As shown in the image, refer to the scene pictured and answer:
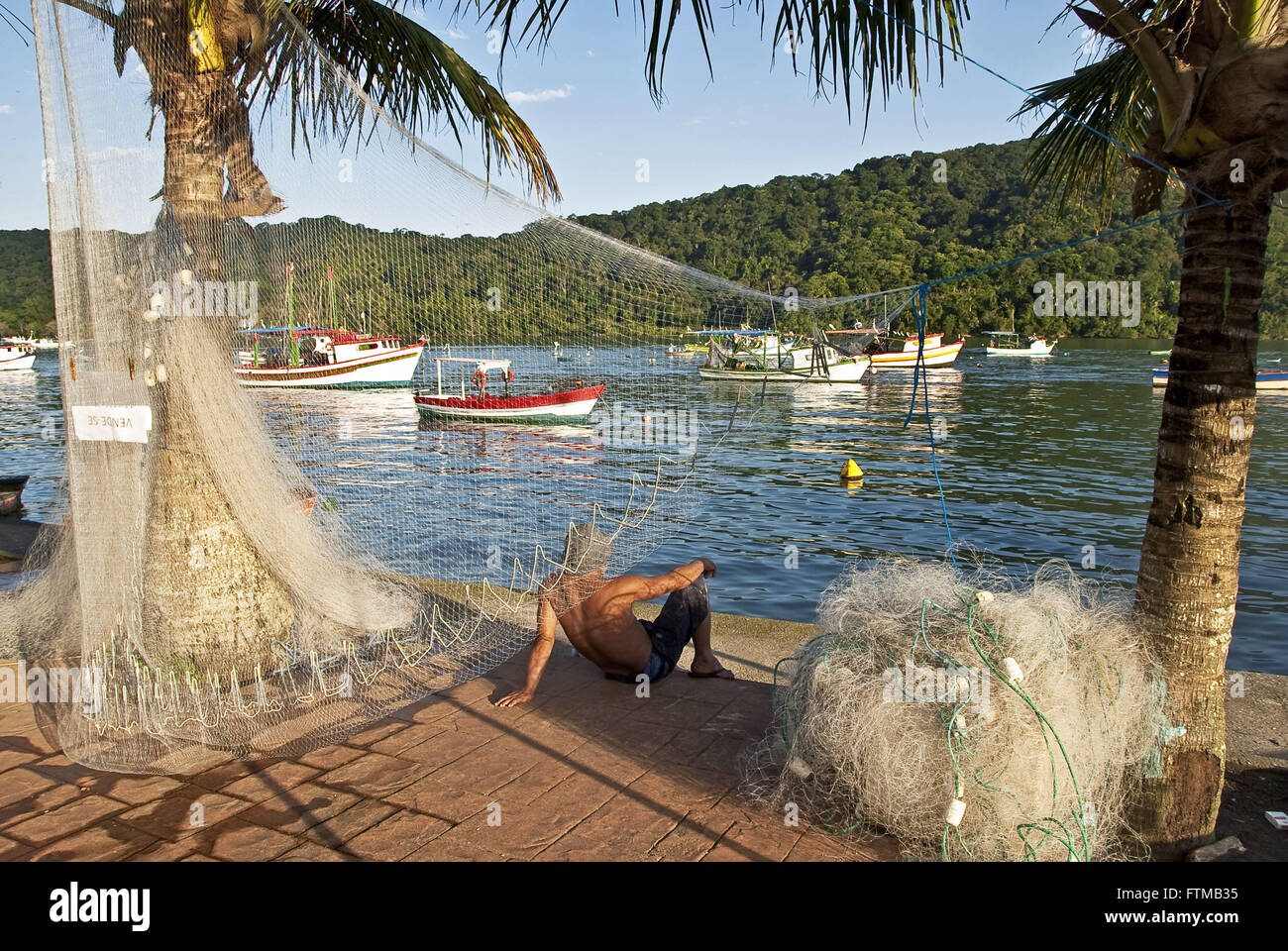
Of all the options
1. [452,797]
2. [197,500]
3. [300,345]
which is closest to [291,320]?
[300,345]

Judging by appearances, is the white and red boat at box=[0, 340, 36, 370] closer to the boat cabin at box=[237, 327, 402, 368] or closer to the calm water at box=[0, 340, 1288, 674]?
the calm water at box=[0, 340, 1288, 674]

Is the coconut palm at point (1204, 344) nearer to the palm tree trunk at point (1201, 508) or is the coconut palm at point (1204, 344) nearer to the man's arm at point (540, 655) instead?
the palm tree trunk at point (1201, 508)

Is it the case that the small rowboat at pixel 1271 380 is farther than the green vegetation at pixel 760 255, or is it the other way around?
the small rowboat at pixel 1271 380

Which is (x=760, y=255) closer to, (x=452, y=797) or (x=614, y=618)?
(x=614, y=618)

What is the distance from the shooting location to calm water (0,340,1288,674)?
17.8ft

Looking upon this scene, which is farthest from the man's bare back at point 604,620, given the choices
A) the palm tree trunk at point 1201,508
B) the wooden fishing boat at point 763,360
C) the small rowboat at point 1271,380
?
the small rowboat at point 1271,380

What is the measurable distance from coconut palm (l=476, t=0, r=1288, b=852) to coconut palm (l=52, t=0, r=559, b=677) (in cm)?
237

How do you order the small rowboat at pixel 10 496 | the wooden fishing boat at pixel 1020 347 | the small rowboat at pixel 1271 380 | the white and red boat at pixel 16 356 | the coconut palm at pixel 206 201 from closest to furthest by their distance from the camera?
1. the coconut palm at pixel 206 201
2. the small rowboat at pixel 10 496
3. the small rowboat at pixel 1271 380
4. the white and red boat at pixel 16 356
5. the wooden fishing boat at pixel 1020 347

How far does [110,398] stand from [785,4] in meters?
3.97

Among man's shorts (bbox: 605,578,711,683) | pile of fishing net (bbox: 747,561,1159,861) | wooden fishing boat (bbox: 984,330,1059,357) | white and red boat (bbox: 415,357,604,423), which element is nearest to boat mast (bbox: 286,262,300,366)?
white and red boat (bbox: 415,357,604,423)

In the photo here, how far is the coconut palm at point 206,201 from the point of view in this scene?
470 cm

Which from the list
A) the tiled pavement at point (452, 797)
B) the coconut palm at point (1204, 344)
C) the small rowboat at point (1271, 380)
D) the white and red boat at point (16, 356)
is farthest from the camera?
the white and red boat at point (16, 356)

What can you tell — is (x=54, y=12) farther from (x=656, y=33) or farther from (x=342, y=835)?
(x=342, y=835)

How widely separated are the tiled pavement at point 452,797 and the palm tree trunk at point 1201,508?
1356 millimetres
